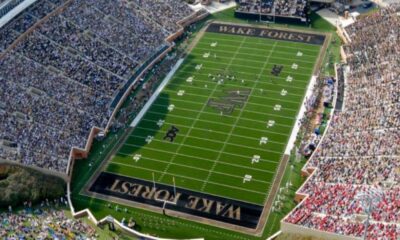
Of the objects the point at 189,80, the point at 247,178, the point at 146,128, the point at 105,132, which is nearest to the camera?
the point at 247,178

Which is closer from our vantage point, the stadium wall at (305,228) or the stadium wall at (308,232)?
the stadium wall at (308,232)

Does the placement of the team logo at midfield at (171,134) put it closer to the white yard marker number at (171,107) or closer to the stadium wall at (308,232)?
the white yard marker number at (171,107)

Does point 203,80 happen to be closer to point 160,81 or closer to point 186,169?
point 160,81

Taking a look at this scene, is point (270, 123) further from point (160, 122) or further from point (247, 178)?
point (160, 122)

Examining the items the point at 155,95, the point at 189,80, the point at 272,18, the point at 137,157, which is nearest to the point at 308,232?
the point at 137,157

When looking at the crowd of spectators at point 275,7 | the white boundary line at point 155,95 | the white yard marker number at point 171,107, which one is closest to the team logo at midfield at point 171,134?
the white yard marker number at point 171,107

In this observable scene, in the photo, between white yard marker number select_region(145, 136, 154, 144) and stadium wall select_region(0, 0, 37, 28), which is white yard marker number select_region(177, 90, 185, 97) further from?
stadium wall select_region(0, 0, 37, 28)

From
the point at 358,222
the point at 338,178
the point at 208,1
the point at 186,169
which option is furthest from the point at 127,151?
the point at 208,1
